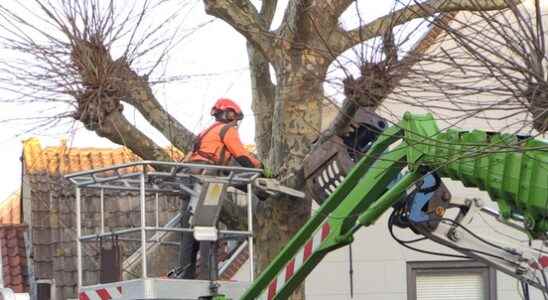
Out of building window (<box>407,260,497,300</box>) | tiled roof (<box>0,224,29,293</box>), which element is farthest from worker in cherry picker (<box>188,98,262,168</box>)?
tiled roof (<box>0,224,29,293</box>)

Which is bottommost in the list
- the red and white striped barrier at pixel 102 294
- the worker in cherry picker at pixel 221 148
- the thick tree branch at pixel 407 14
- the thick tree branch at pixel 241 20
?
the red and white striped barrier at pixel 102 294

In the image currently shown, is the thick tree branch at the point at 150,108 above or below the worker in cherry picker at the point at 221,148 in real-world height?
above

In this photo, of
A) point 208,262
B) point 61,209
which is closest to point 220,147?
point 208,262

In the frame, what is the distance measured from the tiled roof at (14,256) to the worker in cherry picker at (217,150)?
6758 mm

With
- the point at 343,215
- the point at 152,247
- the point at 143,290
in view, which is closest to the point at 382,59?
the point at 343,215

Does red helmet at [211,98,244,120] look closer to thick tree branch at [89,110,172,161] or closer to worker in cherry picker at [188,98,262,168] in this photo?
worker in cherry picker at [188,98,262,168]

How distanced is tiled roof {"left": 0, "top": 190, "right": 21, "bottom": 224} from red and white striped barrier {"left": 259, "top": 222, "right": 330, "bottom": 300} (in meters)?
11.1

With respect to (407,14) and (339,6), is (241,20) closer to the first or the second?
(339,6)

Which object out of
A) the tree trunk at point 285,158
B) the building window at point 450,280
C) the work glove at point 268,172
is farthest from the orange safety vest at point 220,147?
the building window at point 450,280

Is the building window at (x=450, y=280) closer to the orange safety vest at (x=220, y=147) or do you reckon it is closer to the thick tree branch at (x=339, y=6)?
the orange safety vest at (x=220, y=147)

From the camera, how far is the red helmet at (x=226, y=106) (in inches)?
409

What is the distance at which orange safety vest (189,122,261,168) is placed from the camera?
10.1 m

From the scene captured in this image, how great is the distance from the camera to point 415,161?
753 centimetres

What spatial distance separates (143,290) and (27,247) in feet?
26.6
